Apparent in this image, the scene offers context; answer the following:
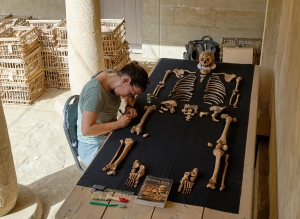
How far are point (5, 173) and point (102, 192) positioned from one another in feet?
6.35

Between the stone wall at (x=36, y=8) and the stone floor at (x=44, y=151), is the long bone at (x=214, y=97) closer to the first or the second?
the stone floor at (x=44, y=151)

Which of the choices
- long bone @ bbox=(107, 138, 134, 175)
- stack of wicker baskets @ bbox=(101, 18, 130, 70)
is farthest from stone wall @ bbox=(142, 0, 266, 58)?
long bone @ bbox=(107, 138, 134, 175)

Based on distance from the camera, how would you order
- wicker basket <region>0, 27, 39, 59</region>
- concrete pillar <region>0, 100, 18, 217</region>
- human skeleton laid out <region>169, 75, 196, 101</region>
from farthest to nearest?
wicker basket <region>0, 27, 39, 59</region> < human skeleton laid out <region>169, 75, 196, 101</region> < concrete pillar <region>0, 100, 18, 217</region>

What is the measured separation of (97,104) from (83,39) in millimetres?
3190

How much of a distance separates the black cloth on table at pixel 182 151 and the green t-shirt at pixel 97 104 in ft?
0.83

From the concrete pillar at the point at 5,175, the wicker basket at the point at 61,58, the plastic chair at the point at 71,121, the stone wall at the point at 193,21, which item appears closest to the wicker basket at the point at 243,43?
the stone wall at the point at 193,21

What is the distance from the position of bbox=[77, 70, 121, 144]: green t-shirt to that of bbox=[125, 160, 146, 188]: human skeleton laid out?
765 millimetres

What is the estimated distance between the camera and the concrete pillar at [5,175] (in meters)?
4.94

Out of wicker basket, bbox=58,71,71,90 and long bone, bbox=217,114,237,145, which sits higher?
long bone, bbox=217,114,237,145

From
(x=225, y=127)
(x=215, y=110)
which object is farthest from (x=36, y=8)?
(x=225, y=127)

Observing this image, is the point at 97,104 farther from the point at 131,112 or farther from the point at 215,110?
the point at 215,110

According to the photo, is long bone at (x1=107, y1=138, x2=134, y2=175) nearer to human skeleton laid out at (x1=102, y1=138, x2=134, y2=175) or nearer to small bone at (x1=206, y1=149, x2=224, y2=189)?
human skeleton laid out at (x1=102, y1=138, x2=134, y2=175)

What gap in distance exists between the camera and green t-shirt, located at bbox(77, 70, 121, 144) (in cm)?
428

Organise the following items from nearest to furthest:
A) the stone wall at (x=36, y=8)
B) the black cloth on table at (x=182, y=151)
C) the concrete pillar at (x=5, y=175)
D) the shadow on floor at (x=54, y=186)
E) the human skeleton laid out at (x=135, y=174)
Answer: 1. the black cloth on table at (x=182, y=151)
2. the human skeleton laid out at (x=135, y=174)
3. the concrete pillar at (x=5, y=175)
4. the shadow on floor at (x=54, y=186)
5. the stone wall at (x=36, y=8)
